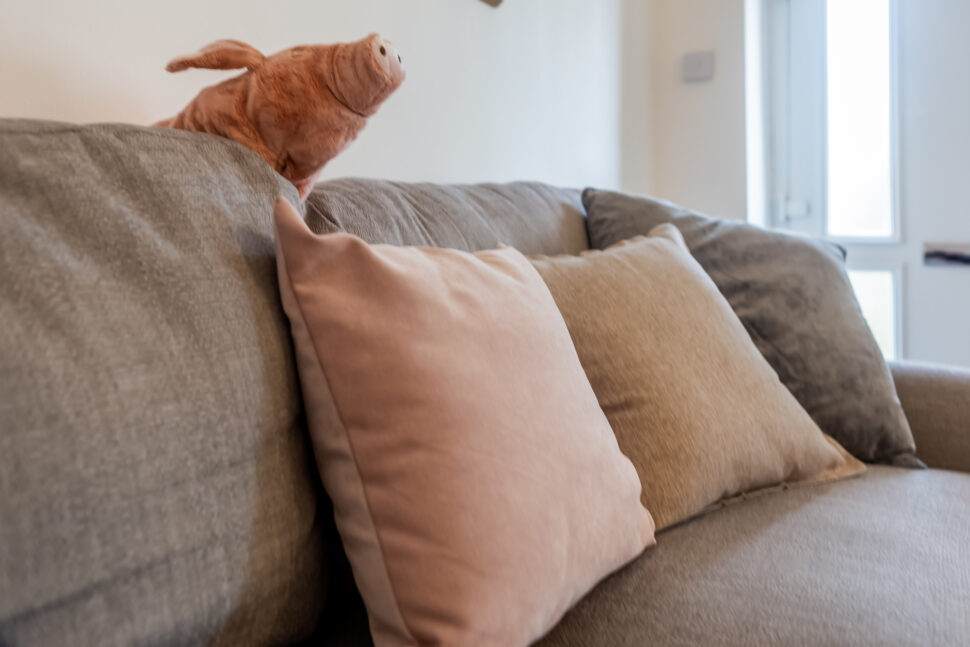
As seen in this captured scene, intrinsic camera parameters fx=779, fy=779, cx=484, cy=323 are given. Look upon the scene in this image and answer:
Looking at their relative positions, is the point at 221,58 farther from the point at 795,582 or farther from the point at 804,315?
the point at 804,315

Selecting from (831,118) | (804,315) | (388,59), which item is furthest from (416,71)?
(831,118)

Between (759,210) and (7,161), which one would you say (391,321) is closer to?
(7,161)

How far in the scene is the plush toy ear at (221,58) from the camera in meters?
0.83

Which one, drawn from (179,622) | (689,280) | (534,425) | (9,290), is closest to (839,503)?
(689,280)

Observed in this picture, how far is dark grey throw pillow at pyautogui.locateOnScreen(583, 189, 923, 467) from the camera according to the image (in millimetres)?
1270

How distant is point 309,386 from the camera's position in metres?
0.70

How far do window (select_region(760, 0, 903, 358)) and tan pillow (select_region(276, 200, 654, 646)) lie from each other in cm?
221

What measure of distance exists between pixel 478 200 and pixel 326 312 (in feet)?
2.06

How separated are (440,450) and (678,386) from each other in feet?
1.41

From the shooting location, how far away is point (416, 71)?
1.53 m

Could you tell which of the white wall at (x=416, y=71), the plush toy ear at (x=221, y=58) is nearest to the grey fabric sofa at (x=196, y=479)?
the plush toy ear at (x=221, y=58)

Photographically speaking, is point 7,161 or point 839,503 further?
point 839,503

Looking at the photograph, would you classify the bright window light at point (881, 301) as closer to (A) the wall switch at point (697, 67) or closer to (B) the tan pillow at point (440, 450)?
(A) the wall switch at point (697, 67)

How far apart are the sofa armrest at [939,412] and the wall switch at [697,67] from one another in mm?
1502
